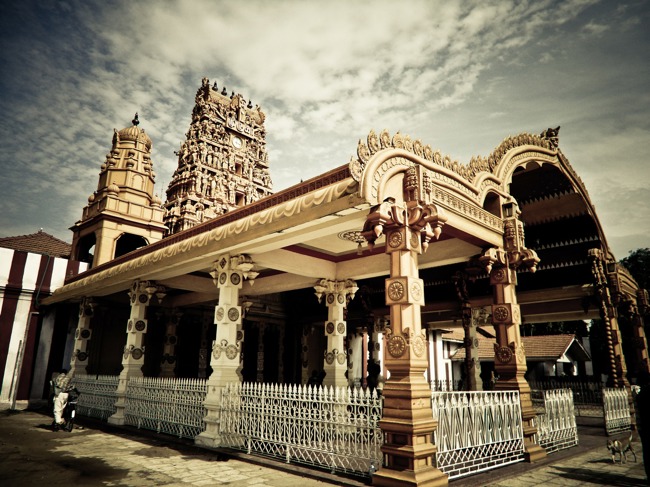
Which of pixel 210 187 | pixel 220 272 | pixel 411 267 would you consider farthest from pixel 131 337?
pixel 210 187

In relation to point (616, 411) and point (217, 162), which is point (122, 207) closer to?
point (217, 162)

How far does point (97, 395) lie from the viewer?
11961 mm

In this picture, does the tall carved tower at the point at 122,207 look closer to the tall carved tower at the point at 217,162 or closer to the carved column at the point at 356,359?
the tall carved tower at the point at 217,162

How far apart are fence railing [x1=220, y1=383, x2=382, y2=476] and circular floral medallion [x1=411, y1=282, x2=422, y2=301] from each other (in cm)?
139

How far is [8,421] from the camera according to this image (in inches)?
416

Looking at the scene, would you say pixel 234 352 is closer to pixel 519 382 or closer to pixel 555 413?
pixel 519 382

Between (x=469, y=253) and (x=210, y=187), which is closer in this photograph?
(x=469, y=253)

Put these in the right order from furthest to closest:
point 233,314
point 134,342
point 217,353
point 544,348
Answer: point 544,348, point 134,342, point 233,314, point 217,353

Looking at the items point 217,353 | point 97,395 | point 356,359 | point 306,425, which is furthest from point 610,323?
point 97,395

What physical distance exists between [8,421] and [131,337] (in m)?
3.50

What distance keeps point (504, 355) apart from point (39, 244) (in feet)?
71.4

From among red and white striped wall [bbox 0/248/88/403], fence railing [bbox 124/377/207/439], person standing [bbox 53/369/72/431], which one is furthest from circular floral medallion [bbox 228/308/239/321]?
red and white striped wall [bbox 0/248/88/403]

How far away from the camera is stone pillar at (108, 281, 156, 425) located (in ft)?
35.7

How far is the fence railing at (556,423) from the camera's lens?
746 centimetres
